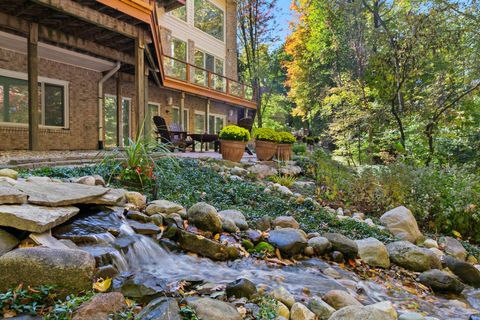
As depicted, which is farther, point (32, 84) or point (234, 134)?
point (234, 134)

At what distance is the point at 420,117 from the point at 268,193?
20.1 feet

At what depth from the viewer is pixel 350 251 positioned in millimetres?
3549

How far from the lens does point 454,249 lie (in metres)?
4.31

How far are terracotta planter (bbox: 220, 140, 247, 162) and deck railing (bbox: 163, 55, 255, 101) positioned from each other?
4650 mm

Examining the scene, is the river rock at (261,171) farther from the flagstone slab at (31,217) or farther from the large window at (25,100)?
the large window at (25,100)

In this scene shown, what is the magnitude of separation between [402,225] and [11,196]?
4.60 m

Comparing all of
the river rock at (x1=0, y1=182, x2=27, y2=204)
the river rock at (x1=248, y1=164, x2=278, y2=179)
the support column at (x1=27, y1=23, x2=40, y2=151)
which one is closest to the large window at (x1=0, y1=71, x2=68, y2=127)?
the support column at (x1=27, y1=23, x2=40, y2=151)

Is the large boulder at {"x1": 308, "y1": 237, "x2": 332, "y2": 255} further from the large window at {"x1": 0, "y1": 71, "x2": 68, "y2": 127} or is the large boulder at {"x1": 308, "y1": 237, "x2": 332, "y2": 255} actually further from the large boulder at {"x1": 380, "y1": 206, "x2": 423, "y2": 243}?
the large window at {"x1": 0, "y1": 71, "x2": 68, "y2": 127}

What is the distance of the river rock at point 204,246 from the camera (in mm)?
3051

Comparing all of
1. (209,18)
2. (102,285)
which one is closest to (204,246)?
(102,285)

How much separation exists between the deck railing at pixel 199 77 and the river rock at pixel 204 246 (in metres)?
9.04

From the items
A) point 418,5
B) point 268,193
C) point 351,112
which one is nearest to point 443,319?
point 268,193

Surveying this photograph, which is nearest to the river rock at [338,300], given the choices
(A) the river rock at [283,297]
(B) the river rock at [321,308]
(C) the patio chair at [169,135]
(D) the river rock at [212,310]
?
(B) the river rock at [321,308]

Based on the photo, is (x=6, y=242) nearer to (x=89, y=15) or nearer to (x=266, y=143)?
(x=89, y=15)
